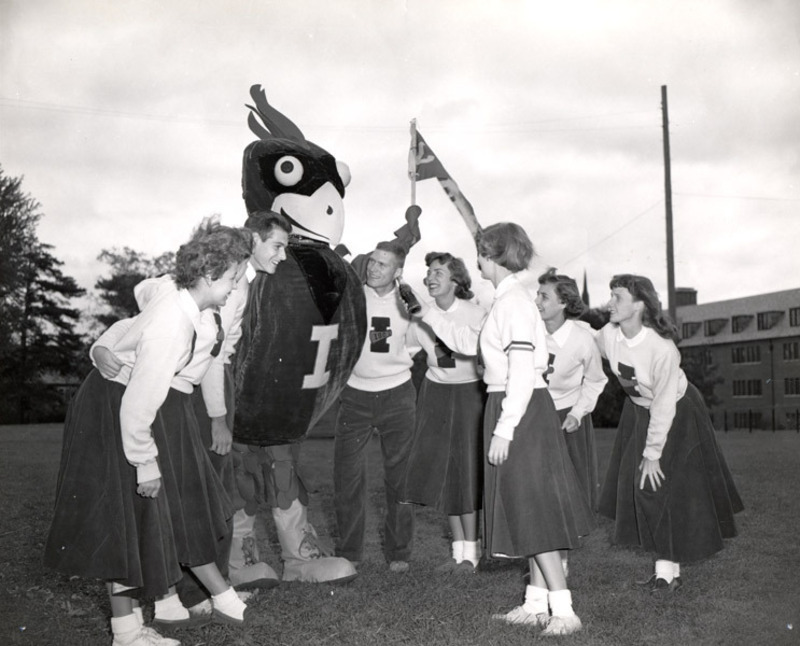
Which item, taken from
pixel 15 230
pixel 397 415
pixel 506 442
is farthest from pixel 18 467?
pixel 15 230

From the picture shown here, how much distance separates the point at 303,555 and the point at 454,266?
80.6 inches

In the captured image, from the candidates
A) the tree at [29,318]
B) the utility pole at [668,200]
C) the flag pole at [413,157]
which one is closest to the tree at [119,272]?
the tree at [29,318]

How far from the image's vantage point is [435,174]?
636 cm

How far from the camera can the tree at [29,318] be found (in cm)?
3044

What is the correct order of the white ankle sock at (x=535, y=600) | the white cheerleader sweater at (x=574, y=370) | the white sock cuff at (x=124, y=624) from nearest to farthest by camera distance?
1. the white sock cuff at (x=124, y=624)
2. the white ankle sock at (x=535, y=600)
3. the white cheerleader sweater at (x=574, y=370)

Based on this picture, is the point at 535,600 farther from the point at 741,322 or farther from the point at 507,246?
the point at 741,322

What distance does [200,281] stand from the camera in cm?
383

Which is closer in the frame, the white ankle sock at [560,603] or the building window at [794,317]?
the white ankle sock at [560,603]

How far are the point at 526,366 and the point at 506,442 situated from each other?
0.37 metres

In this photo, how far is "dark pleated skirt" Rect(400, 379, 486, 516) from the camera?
5.56 m

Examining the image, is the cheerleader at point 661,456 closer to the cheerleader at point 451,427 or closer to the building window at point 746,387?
the cheerleader at point 451,427

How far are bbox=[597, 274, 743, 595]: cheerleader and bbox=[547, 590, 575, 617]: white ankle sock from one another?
3.61ft

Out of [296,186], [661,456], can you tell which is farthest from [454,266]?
[661,456]

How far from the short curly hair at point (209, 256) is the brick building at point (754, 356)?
134ft
